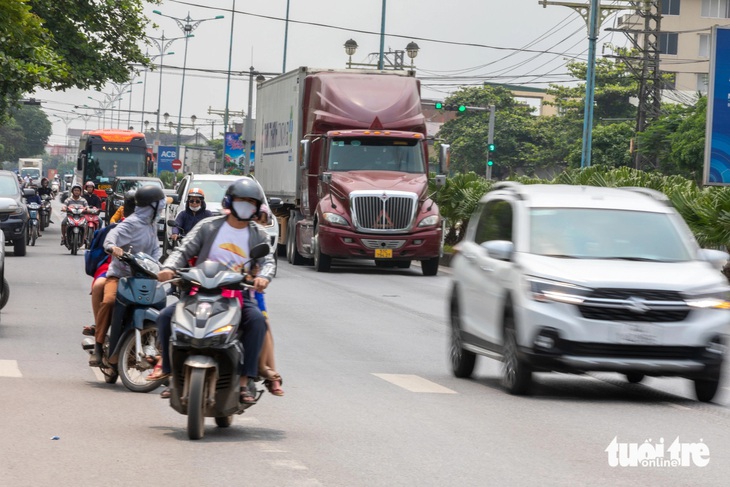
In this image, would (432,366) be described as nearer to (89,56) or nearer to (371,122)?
(371,122)

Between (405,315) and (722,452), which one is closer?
(722,452)

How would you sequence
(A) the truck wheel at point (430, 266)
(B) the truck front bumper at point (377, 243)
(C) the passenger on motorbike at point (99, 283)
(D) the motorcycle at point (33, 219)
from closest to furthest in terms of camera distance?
(C) the passenger on motorbike at point (99, 283) < (B) the truck front bumper at point (377, 243) < (A) the truck wheel at point (430, 266) < (D) the motorcycle at point (33, 219)

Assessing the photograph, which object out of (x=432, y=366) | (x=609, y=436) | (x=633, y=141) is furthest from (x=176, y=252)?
(x=633, y=141)

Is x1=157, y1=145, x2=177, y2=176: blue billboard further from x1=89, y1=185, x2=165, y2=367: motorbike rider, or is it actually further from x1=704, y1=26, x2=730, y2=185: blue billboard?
x1=89, y1=185, x2=165, y2=367: motorbike rider

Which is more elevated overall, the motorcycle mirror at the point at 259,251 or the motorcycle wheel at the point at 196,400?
the motorcycle mirror at the point at 259,251

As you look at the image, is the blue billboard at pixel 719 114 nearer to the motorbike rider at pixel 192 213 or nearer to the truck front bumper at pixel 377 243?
the truck front bumper at pixel 377 243

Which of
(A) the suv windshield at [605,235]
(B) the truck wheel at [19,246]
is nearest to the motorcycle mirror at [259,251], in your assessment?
(A) the suv windshield at [605,235]

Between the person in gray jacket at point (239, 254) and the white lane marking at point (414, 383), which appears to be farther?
the white lane marking at point (414, 383)

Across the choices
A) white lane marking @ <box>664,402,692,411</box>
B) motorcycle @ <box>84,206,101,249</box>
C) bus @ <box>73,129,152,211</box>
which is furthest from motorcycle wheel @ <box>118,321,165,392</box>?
bus @ <box>73,129,152,211</box>

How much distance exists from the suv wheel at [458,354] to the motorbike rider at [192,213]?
601cm

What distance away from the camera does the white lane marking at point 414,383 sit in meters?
11.9

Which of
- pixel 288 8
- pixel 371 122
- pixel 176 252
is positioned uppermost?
pixel 288 8

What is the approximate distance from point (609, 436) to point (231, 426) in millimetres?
2457

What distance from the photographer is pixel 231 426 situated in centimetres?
947
